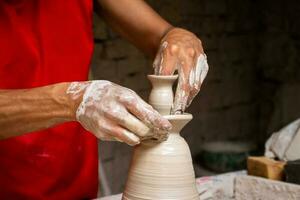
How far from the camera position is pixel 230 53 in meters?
3.84

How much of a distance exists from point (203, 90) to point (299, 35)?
0.77 meters

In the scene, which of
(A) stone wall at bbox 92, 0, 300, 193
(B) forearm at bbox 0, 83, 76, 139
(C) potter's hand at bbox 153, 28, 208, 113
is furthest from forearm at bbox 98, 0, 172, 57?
(A) stone wall at bbox 92, 0, 300, 193

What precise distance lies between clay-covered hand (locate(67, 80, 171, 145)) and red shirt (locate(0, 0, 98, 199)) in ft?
1.33

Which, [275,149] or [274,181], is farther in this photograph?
[275,149]

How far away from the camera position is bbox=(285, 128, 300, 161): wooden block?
182 centimetres

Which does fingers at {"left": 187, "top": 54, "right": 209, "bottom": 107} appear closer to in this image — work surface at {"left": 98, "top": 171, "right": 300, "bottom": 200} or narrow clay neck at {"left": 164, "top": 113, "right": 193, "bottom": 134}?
narrow clay neck at {"left": 164, "top": 113, "right": 193, "bottom": 134}

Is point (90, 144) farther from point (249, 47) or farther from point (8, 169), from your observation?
point (249, 47)

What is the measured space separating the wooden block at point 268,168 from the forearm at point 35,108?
77cm

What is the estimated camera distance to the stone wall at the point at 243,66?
142 inches

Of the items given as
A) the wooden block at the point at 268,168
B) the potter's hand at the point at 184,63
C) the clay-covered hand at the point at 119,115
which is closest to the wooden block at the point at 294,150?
the wooden block at the point at 268,168

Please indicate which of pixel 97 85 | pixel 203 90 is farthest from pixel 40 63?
pixel 203 90

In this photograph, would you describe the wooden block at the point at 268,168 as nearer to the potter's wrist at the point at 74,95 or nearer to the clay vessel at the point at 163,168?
the clay vessel at the point at 163,168

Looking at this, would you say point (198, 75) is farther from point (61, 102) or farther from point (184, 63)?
point (61, 102)

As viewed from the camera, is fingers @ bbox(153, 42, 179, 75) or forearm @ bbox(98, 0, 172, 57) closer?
fingers @ bbox(153, 42, 179, 75)
